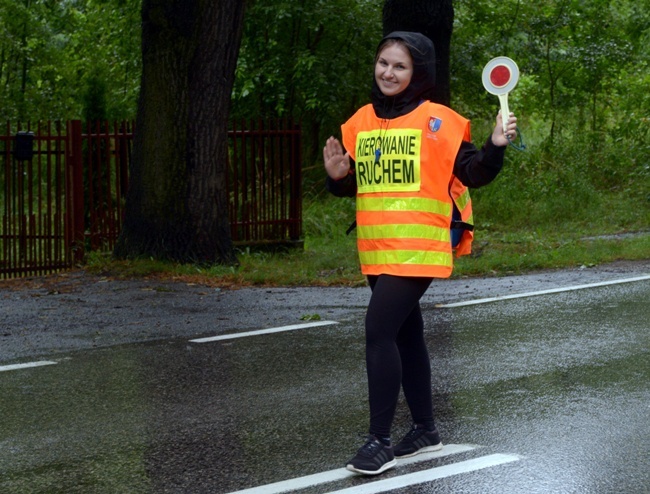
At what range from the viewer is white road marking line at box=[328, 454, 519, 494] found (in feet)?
15.5

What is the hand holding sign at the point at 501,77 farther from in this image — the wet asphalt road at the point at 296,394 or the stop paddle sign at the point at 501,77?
the wet asphalt road at the point at 296,394

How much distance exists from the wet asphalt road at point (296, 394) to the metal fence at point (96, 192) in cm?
268

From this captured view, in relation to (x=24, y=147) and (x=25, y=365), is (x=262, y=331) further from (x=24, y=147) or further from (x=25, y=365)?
(x=24, y=147)

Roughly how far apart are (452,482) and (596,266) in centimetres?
779

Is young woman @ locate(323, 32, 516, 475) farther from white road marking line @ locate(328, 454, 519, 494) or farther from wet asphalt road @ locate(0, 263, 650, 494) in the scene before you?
wet asphalt road @ locate(0, 263, 650, 494)

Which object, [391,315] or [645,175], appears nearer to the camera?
[391,315]

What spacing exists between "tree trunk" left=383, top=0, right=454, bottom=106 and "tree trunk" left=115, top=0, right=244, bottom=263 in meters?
1.94

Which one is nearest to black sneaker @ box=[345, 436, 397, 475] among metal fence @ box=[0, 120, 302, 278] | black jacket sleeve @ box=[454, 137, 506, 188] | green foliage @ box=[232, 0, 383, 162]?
black jacket sleeve @ box=[454, 137, 506, 188]

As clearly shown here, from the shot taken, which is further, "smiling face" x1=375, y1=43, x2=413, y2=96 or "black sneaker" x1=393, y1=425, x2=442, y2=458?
"black sneaker" x1=393, y1=425, x2=442, y2=458

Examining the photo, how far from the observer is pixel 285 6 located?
19453 millimetres

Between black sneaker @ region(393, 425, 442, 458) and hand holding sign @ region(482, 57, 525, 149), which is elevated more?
hand holding sign @ region(482, 57, 525, 149)

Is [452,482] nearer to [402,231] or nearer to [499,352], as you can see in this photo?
[402,231]

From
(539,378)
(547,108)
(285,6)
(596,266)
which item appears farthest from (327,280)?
(547,108)

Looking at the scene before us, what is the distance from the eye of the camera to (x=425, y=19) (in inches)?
512
